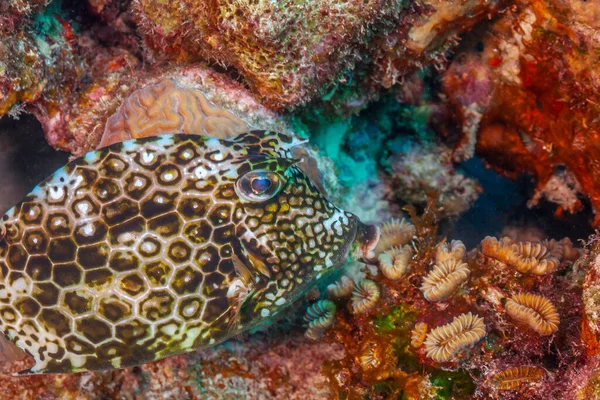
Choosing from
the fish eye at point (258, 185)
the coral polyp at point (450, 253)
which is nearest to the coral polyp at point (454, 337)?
the coral polyp at point (450, 253)

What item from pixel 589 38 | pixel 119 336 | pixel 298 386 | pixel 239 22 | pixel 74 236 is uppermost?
pixel 239 22

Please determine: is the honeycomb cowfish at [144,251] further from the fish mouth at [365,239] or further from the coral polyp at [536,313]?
the coral polyp at [536,313]

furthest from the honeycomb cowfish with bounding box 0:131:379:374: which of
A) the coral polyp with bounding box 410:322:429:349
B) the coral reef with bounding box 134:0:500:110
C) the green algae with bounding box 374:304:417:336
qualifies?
the coral polyp with bounding box 410:322:429:349

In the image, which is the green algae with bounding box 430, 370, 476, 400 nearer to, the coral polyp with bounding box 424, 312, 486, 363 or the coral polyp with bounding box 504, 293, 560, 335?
the coral polyp with bounding box 424, 312, 486, 363

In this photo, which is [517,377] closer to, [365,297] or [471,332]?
[471,332]

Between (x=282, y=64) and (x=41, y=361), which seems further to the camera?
(x=282, y=64)

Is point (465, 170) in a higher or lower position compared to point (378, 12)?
lower

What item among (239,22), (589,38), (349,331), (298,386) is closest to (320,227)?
(349,331)

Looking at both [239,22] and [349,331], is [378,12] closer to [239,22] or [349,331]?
[239,22]
